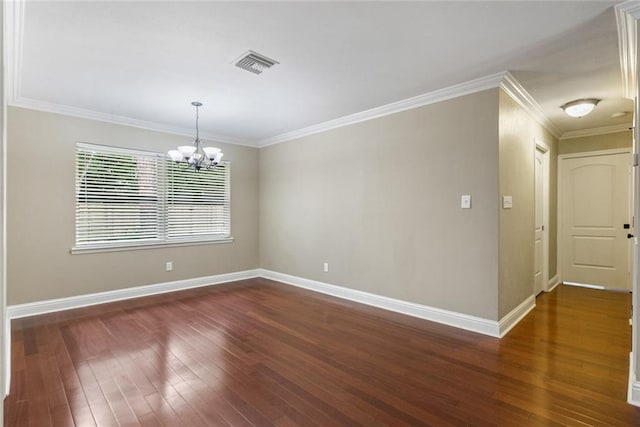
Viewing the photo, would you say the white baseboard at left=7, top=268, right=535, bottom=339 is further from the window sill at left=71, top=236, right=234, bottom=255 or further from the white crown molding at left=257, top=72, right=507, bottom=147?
the white crown molding at left=257, top=72, right=507, bottom=147

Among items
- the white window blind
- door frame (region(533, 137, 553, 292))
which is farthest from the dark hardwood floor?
the white window blind

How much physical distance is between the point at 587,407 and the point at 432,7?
111 inches

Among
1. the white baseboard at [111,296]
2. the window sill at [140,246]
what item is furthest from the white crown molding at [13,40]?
the white baseboard at [111,296]

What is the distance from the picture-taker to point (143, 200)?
4723 mm

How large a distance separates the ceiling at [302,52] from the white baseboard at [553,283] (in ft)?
8.67

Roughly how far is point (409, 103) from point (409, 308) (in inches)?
97.1

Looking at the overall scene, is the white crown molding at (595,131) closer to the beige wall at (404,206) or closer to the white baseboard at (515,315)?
the white baseboard at (515,315)

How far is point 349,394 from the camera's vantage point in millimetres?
2225

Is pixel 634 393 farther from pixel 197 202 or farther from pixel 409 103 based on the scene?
pixel 197 202

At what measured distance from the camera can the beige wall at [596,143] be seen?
4824 millimetres

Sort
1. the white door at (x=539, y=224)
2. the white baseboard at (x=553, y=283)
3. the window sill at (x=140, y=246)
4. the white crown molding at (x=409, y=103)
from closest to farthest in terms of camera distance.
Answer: the white crown molding at (x=409, y=103), the window sill at (x=140, y=246), the white door at (x=539, y=224), the white baseboard at (x=553, y=283)

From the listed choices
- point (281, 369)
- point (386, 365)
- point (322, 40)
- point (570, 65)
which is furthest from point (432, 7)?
point (281, 369)

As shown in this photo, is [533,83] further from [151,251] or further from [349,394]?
[151,251]

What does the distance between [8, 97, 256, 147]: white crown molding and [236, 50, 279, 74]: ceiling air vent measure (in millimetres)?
2509
